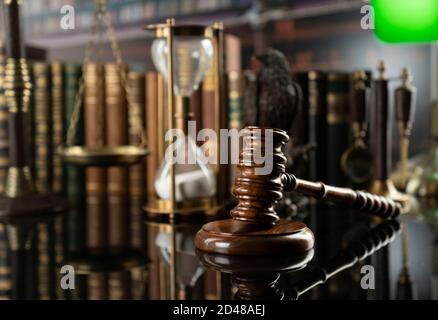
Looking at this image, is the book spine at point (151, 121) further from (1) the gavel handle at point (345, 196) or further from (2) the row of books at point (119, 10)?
(2) the row of books at point (119, 10)

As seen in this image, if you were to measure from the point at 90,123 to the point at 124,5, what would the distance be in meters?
1.18

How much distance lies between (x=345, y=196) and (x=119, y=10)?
180 centimetres

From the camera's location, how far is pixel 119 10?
2631mm

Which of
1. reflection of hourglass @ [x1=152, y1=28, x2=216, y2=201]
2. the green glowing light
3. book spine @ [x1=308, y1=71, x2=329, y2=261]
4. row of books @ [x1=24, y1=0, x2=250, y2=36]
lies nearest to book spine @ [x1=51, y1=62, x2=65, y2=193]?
reflection of hourglass @ [x1=152, y1=28, x2=216, y2=201]

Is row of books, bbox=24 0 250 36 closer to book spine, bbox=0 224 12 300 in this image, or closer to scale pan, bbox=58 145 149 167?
scale pan, bbox=58 145 149 167

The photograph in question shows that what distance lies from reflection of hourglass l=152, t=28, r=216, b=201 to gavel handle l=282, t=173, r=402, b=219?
290mm

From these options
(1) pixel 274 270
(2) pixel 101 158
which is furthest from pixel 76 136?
(1) pixel 274 270

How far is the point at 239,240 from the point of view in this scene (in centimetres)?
→ 86

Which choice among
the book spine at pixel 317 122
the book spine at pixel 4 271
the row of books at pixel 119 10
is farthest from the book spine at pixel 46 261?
the row of books at pixel 119 10

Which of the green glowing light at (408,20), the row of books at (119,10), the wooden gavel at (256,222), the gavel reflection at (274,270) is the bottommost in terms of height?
the gavel reflection at (274,270)

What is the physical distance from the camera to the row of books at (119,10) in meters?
2.50

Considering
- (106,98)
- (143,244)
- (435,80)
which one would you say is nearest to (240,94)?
(106,98)

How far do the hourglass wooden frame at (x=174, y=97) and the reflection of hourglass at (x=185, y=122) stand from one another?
0.01 meters
